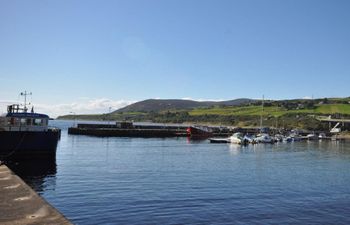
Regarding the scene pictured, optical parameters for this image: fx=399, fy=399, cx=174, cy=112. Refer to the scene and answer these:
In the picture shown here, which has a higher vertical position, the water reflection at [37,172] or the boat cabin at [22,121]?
the boat cabin at [22,121]

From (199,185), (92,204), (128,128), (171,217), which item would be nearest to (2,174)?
(92,204)

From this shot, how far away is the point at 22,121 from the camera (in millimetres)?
49219

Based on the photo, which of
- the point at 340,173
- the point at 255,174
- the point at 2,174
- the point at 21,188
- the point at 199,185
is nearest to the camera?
the point at 21,188

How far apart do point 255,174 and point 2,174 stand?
27.2 metres

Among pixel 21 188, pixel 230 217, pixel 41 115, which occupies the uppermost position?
pixel 41 115

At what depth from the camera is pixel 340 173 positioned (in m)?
47.6

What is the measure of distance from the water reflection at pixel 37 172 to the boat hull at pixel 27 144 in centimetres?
78

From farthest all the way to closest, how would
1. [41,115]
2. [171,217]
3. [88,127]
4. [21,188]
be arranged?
[88,127]
[41,115]
[171,217]
[21,188]

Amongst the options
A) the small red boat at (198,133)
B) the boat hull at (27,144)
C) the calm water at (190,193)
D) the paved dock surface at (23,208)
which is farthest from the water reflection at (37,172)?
the small red boat at (198,133)

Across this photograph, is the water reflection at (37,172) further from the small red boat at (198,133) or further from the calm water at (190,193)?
the small red boat at (198,133)

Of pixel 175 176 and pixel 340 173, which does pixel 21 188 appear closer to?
pixel 175 176

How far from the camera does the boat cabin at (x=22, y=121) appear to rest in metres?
48.6

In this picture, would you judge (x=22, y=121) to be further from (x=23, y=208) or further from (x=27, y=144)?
(x=23, y=208)

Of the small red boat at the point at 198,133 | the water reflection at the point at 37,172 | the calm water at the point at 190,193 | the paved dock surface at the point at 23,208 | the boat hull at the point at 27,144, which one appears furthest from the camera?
the small red boat at the point at 198,133
